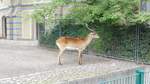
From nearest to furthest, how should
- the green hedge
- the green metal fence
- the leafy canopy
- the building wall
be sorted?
the green metal fence → the leafy canopy → the green hedge → the building wall

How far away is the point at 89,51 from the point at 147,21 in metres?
3.80

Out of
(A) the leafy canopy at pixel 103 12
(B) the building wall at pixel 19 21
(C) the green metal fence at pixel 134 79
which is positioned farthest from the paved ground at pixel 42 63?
(B) the building wall at pixel 19 21

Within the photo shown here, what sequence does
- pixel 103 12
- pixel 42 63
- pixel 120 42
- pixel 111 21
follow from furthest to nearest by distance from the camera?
pixel 120 42 < pixel 111 21 < pixel 103 12 < pixel 42 63

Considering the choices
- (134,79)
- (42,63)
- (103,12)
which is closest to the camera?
(134,79)

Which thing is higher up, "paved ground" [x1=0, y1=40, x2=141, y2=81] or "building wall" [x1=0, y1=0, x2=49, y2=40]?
"building wall" [x1=0, y1=0, x2=49, y2=40]

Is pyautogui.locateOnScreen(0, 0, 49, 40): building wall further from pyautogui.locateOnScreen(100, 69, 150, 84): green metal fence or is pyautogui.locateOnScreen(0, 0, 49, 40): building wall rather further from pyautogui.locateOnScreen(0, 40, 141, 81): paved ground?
pyautogui.locateOnScreen(100, 69, 150, 84): green metal fence

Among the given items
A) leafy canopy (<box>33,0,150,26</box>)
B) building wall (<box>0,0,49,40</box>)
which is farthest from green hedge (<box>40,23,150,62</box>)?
building wall (<box>0,0,49,40</box>)

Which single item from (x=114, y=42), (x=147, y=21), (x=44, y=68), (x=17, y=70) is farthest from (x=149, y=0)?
(x=17, y=70)

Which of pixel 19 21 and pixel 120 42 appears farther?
pixel 19 21

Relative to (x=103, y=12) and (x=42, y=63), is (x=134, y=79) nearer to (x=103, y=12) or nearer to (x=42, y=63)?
(x=42, y=63)

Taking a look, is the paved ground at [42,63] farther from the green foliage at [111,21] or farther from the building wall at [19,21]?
the building wall at [19,21]

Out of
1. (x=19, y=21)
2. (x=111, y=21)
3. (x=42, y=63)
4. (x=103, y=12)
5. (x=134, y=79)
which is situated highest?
(x=103, y=12)

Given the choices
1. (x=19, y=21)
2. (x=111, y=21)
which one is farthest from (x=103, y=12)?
(x=19, y=21)

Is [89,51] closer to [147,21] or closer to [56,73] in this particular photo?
[147,21]
